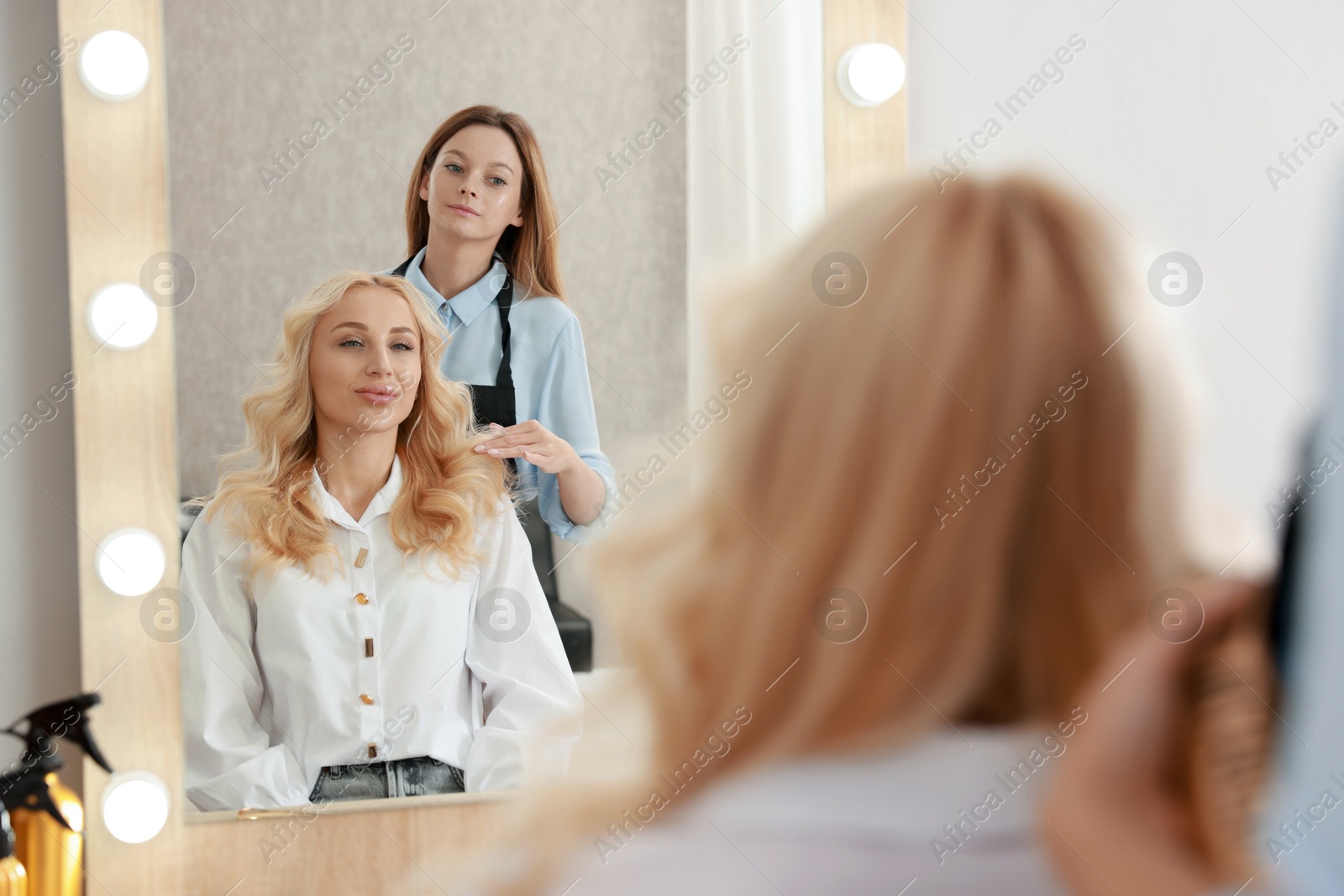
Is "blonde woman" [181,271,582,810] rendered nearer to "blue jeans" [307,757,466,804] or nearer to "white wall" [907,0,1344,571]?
"blue jeans" [307,757,466,804]

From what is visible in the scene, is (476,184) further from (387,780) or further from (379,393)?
(387,780)

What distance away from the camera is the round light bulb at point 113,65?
0.76m

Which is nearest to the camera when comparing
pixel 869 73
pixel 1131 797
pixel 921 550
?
pixel 1131 797

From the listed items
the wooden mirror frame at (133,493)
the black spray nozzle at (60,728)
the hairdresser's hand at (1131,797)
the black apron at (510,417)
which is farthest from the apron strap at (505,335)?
the hairdresser's hand at (1131,797)

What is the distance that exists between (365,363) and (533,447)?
0.16 metres

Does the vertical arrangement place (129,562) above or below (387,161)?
below

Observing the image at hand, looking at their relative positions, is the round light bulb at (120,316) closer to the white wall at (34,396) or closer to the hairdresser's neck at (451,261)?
the white wall at (34,396)

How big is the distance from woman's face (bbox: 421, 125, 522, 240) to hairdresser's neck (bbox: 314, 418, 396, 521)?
7.9 inches

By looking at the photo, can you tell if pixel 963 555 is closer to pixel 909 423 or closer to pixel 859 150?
pixel 909 423

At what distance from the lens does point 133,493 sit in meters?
Result: 0.78

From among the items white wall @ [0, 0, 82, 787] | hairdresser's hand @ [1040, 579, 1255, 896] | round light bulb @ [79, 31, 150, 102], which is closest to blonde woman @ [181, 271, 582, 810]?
white wall @ [0, 0, 82, 787]

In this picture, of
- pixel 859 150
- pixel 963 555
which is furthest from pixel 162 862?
pixel 859 150

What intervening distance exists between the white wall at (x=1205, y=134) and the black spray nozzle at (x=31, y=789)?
0.88 m

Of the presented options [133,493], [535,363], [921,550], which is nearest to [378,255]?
[535,363]
